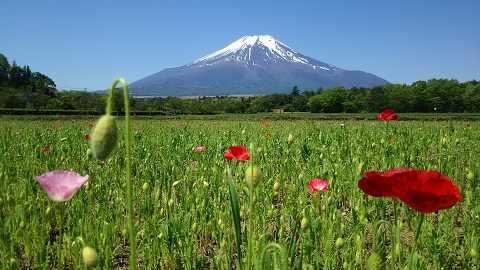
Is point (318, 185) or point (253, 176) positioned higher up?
point (253, 176)

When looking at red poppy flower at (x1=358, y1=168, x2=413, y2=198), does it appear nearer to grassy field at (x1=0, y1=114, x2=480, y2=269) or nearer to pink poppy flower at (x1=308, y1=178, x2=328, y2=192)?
grassy field at (x1=0, y1=114, x2=480, y2=269)

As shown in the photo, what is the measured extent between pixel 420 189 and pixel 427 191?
0.02 meters

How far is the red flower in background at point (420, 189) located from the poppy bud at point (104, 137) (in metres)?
0.75

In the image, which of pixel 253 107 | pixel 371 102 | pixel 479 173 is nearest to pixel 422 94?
pixel 371 102

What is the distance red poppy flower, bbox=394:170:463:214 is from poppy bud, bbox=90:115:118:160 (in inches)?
31.4

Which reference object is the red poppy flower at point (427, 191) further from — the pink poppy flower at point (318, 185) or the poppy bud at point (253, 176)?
the pink poppy flower at point (318, 185)

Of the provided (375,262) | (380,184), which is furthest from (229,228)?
(380,184)

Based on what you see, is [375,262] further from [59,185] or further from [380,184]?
[59,185]

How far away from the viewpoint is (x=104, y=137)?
862 mm

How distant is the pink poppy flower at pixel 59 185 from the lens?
3.82 ft

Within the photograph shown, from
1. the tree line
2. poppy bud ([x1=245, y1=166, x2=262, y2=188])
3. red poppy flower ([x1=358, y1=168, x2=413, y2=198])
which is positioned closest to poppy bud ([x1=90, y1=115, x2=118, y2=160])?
poppy bud ([x1=245, y1=166, x2=262, y2=188])

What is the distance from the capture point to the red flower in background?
102 centimetres

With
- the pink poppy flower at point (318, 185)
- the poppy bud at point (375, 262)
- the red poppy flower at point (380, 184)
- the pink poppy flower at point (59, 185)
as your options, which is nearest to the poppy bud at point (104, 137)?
the pink poppy flower at point (59, 185)

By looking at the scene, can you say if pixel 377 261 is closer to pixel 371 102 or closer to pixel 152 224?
pixel 152 224
